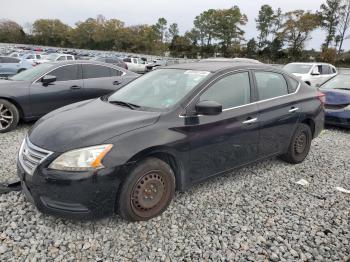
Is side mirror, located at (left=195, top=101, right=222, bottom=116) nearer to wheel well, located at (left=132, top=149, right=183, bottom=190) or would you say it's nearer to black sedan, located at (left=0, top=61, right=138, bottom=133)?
wheel well, located at (left=132, top=149, right=183, bottom=190)

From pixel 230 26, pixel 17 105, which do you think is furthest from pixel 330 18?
pixel 17 105

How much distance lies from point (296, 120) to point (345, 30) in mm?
51208

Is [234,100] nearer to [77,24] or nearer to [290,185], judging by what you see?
[290,185]

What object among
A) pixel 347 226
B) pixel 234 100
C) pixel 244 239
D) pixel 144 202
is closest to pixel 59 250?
pixel 144 202

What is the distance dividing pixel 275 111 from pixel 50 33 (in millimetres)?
100032

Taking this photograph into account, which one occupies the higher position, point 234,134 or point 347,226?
point 234,134

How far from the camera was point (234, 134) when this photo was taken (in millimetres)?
3596

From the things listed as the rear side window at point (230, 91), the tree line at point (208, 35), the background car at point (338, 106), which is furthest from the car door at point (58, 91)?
the tree line at point (208, 35)

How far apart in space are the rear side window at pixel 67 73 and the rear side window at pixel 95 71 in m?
0.17

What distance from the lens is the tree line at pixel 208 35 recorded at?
49094 millimetres

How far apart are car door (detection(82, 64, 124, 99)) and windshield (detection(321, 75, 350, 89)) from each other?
541cm

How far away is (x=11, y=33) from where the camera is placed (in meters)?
85.8

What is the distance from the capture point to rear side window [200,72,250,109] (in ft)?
11.5

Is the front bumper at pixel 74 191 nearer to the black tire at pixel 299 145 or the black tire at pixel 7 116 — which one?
the black tire at pixel 299 145
